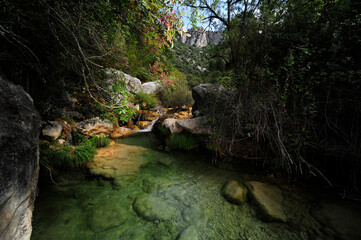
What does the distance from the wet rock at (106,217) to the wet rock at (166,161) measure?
75.3 inches

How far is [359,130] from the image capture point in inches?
97.8

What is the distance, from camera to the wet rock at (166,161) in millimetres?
4441

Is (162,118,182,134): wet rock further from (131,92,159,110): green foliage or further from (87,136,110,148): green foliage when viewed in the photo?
(131,92,159,110): green foliage

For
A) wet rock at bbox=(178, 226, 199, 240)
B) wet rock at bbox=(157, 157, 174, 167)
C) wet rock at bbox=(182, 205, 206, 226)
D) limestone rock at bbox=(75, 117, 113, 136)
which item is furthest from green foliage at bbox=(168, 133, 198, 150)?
wet rock at bbox=(178, 226, 199, 240)

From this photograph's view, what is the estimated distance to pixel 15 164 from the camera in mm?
1268

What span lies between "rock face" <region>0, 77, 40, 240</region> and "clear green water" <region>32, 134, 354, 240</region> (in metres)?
1.20

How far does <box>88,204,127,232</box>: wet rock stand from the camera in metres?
2.31

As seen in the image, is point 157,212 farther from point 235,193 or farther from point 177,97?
point 177,97

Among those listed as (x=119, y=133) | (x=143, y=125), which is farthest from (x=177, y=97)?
(x=119, y=133)

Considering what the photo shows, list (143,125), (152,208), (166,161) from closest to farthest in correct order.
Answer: (152,208) < (166,161) < (143,125)

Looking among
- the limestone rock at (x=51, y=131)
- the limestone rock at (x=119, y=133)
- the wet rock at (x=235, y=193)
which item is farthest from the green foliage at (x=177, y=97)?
the wet rock at (x=235, y=193)

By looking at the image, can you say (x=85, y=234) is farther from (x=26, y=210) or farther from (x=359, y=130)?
(x=359, y=130)

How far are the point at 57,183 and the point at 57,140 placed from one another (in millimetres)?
1674

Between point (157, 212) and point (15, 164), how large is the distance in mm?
2247
